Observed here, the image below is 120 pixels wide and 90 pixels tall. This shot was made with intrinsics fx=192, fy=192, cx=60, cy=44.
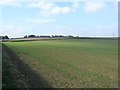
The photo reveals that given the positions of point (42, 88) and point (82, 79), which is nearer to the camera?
point (42, 88)

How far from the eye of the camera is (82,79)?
373 inches

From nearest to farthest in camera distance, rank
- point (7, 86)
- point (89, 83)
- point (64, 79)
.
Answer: point (7, 86) < point (89, 83) < point (64, 79)

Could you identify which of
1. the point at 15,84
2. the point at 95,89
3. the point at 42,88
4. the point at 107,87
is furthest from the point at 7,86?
the point at 107,87

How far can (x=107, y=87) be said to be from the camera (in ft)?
26.1

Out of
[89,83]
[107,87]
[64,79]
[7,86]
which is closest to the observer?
[7,86]

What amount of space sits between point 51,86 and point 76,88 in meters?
1.04

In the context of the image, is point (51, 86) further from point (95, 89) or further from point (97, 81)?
point (97, 81)

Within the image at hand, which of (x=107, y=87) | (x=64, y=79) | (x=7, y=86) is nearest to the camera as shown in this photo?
(x=7, y=86)

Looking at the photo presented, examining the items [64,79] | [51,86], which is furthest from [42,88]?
[64,79]

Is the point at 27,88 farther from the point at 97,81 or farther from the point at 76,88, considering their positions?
the point at 97,81

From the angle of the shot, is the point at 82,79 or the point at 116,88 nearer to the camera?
the point at 116,88

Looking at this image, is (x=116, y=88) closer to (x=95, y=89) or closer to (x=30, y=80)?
(x=95, y=89)

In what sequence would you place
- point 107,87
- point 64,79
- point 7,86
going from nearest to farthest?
point 7,86
point 107,87
point 64,79

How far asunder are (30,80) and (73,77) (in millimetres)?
2283
